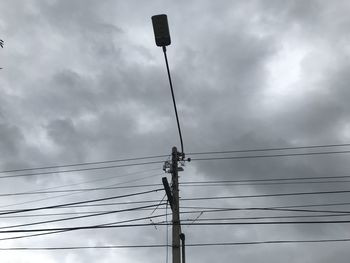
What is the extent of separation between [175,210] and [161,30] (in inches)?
257

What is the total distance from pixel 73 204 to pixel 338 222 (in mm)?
8996

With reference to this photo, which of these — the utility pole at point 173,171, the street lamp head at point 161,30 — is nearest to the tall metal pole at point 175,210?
the utility pole at point 173,171

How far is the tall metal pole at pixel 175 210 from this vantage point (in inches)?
546

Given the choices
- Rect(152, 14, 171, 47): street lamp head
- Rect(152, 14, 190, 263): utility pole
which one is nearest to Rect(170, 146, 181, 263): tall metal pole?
Rect(152, 14, 190, 263): utility pole

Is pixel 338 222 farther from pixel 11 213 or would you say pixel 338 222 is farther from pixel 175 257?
pixel 11 213

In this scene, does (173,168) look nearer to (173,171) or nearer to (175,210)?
(173,171)

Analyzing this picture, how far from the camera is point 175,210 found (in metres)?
14.8

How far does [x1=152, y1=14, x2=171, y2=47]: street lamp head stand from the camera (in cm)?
1029

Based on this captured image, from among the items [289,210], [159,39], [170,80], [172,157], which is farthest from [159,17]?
[289,210]

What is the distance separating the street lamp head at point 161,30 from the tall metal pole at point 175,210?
6125mm

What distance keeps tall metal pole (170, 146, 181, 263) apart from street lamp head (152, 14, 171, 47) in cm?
612

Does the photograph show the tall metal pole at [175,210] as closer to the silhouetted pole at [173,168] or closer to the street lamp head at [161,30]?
the silhouetted pole at [173,168]

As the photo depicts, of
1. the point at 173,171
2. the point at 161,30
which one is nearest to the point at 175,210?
the point at 173,171

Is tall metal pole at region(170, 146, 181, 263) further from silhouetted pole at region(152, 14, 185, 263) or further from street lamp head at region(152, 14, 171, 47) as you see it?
street lamp head at region(152, 14, 171, 47)
